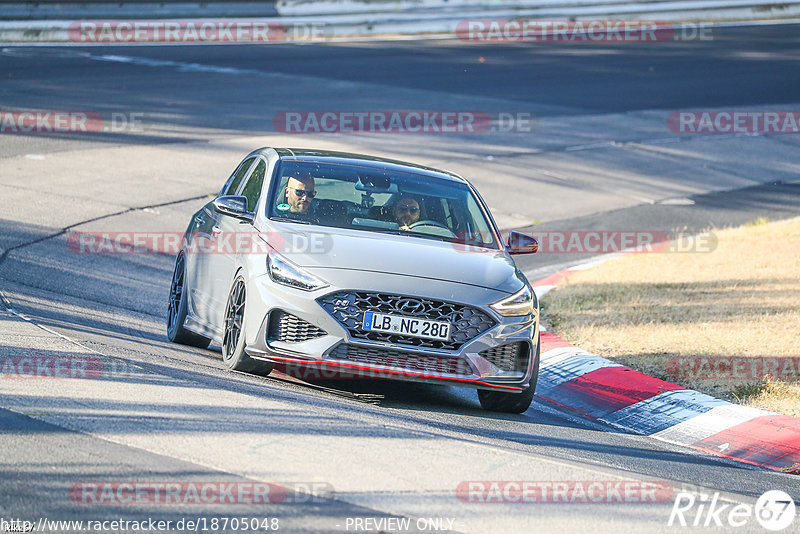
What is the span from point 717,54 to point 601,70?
5398 millimetres

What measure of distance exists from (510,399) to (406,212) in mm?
1638

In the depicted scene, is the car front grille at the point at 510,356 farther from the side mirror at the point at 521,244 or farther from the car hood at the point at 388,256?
the side mirror at the point at 521,244

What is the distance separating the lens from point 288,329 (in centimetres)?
742

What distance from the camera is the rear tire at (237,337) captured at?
7.72 m

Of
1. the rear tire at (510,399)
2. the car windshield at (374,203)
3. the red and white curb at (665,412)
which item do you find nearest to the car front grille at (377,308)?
the rear tire at (510,399)

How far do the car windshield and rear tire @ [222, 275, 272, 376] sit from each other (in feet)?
2.27

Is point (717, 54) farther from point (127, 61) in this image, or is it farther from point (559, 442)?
point (559, 442)

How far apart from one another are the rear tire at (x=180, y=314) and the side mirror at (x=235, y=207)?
110 centimetres

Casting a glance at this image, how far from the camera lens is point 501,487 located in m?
5.73

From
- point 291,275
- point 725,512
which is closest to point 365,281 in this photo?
point 291,275

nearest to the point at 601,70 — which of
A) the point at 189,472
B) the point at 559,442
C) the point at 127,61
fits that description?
the point at 127,61

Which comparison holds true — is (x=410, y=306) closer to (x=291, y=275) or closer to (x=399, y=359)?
(x=399, y=359)

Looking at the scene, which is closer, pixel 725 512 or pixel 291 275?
pixel 725 512

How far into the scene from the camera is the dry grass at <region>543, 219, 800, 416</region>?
9.36 m
